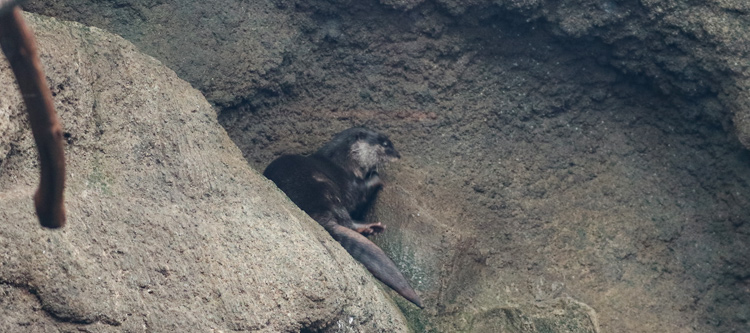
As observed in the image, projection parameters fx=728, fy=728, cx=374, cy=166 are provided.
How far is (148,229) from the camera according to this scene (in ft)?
8.16

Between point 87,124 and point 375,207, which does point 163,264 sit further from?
point 375,207

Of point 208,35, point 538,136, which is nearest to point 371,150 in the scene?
point 538,136

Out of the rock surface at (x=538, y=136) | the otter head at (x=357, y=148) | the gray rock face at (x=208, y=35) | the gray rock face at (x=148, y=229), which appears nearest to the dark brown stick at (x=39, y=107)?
the gray rock face at (x=148, y=229)

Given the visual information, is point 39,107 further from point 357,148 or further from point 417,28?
point 417,28

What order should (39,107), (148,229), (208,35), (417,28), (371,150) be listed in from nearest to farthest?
(39,107), (148,229), (208,35), (371,150), (417,28)

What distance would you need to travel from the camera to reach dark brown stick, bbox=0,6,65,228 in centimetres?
111

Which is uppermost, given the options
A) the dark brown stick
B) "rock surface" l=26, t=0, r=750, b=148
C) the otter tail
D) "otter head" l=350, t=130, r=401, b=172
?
the dark brown stick

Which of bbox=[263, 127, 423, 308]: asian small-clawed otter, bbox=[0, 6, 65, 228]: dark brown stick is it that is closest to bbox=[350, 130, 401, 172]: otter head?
bbox=[263, 127, 423, 308]: asian small-clawed otter

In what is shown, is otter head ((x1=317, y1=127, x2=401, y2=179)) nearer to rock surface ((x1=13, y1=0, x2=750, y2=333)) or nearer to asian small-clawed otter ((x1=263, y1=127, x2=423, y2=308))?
asian small-clawed otter ((x1=263, y1=127, x2=423, y2=308))

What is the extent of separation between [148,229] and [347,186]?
5.92 feet

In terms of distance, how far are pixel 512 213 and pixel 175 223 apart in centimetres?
211

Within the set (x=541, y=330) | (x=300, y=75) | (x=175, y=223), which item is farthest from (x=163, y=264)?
(x=300, y=75)

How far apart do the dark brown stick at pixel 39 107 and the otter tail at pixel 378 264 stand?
6.85 ft

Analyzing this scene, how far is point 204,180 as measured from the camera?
Result: 2.79 meters
